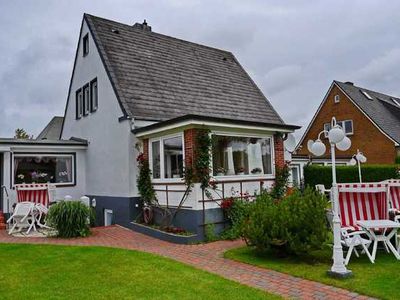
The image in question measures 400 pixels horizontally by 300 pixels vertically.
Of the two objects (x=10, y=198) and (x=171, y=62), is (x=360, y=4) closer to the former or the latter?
(x=171, y=62)

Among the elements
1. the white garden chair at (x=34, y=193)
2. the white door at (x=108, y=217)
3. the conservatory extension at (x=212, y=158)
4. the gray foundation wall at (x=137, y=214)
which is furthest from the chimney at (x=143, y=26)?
the white garden chair at (x=34, y=193)

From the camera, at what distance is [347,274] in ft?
19.9

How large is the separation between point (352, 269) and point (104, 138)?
34.8 ft

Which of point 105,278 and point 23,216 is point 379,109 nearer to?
point 23,216

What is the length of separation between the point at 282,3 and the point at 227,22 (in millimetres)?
4252

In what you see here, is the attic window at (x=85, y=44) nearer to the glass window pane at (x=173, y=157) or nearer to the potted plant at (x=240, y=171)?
the glass window pane at (x=173, y=157)

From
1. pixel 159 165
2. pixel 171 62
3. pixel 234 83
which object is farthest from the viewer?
pixel 234 83

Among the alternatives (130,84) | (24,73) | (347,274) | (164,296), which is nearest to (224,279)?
(164,296)

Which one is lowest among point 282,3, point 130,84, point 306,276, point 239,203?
point 306,276

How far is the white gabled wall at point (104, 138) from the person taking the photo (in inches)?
509

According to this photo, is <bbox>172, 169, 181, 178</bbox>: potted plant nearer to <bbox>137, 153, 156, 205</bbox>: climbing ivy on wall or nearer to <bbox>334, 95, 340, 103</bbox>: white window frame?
<bbox>137, 153, 156, 205</bbox>: climbing ivy on wall

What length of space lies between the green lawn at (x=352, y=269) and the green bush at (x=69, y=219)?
190 inches

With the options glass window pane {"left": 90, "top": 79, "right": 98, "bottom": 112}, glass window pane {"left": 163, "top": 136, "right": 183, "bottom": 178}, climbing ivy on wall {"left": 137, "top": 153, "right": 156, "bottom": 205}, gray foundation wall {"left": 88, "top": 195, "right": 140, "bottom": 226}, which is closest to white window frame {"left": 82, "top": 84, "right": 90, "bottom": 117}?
glass window pane {"left": 90, "top": 79, "right": 98, "bottom": 112}

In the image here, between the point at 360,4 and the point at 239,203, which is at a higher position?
the point at 360,4
